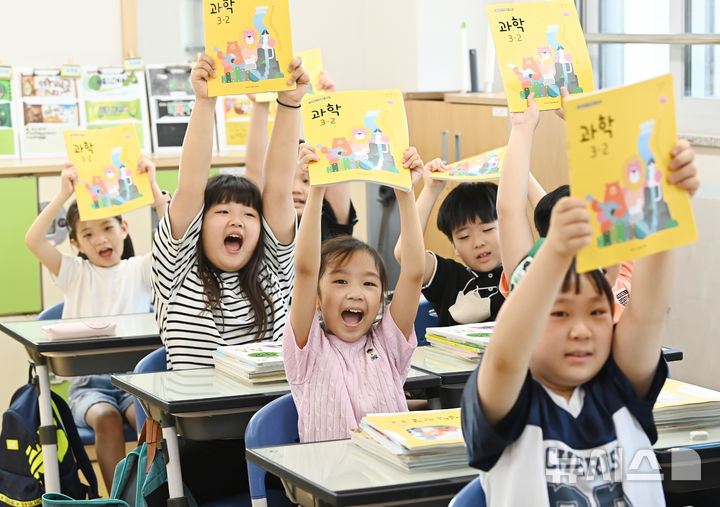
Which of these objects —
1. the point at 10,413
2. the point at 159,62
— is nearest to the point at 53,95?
the point at 159,62

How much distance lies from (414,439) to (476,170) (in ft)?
4.30

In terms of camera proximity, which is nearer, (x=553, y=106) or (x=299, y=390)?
(x=299, y=390)

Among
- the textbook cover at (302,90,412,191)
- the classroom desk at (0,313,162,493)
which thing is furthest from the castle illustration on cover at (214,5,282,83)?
the classroom desk at (0,313,162,493)

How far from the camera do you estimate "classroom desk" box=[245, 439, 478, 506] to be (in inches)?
68.9

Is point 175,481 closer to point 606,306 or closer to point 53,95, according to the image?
point 606,306

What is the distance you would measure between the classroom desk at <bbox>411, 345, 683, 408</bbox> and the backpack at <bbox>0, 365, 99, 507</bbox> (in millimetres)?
1196

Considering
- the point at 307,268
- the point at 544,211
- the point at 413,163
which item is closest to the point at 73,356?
the point at 307,268

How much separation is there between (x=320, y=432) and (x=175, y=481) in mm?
445

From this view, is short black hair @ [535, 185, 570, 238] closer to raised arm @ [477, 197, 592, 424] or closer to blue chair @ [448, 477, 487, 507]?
blue chair @ [448, 477, 487, 507]

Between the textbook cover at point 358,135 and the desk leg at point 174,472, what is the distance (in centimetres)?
69

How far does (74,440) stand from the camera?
10.9ft

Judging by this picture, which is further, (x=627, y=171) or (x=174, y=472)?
(x=174, y=472)

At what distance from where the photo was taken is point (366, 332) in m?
2.38

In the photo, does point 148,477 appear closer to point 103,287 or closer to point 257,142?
point 257,142
